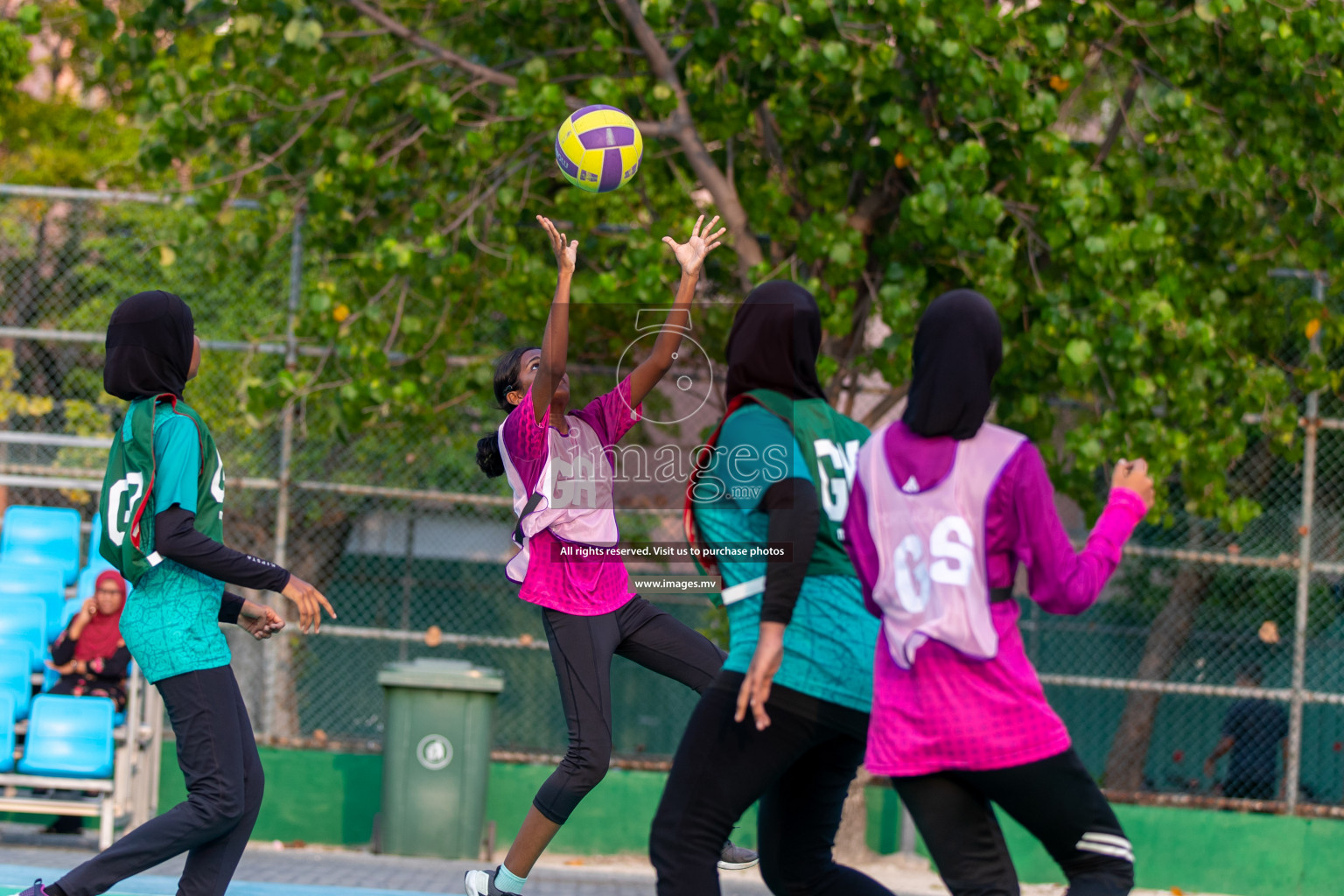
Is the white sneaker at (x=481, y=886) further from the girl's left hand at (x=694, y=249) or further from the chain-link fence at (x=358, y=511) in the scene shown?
the chain-link fence at (x=358, y=511)

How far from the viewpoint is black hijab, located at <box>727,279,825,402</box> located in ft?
11.3

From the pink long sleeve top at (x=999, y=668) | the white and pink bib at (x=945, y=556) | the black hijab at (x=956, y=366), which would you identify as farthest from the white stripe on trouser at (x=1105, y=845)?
the black hijab at (x=956, y=366)

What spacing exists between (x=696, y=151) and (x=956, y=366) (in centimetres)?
489

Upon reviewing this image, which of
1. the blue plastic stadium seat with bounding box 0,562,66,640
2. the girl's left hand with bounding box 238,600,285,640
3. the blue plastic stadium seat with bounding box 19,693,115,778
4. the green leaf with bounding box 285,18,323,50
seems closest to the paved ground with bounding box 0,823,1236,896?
the blue plastic stadium seat with bounding box 19,693,115,778

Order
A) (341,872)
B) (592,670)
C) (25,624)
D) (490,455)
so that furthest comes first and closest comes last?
(25,624) → (341,872) → (490,455) → (592,670)

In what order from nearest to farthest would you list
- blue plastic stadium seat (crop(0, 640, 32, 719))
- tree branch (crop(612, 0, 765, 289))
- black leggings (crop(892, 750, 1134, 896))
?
black leggings (crop(892, 750, 1134, 896)) → blue plastic stadium seat (crop(0, 640, 32, 719)) → tree branch (crop(612, 0, 765, 289))

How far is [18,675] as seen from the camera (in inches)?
283

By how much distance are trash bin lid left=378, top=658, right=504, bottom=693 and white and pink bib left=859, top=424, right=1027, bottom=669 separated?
4874 millimetres

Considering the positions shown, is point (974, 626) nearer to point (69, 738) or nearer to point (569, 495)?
point (569, 495)

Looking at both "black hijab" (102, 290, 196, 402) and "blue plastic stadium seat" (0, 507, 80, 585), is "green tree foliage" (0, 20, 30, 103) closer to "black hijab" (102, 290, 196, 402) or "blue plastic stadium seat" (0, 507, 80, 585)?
"blue plastic stadium seat" (0, 507, 80, 585)

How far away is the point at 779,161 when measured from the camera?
804 cm

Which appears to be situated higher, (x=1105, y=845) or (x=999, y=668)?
(x=999, y=668)

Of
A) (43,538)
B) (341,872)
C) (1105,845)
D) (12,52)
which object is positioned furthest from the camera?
(12,52)

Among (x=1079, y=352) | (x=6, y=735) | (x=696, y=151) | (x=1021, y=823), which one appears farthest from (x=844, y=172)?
(x=6, y=735)
